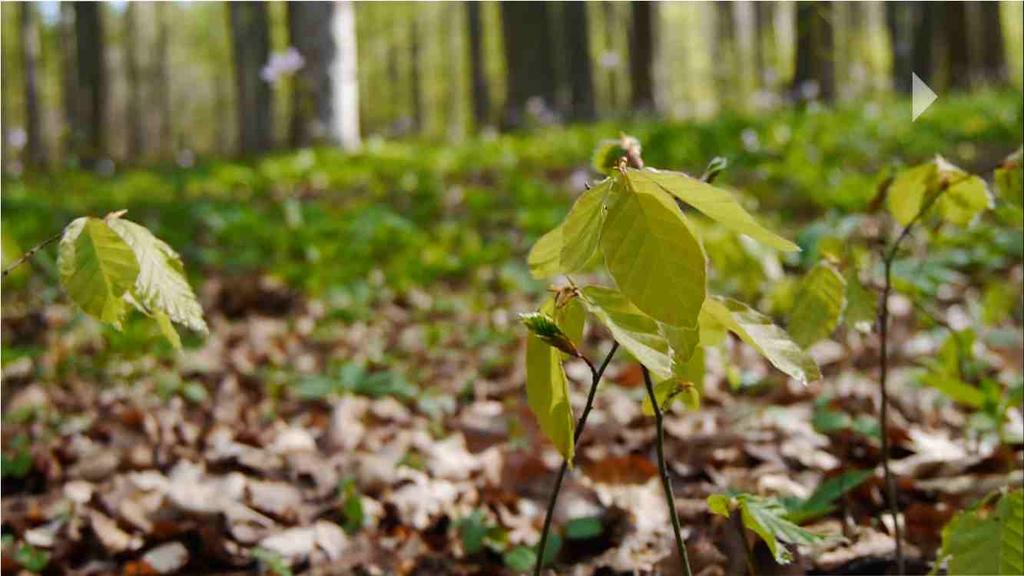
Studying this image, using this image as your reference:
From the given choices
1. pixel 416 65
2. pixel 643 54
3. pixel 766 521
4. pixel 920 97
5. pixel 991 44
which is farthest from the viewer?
pixel 416 65

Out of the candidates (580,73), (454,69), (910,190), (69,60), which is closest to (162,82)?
(69,60)

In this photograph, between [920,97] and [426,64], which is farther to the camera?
[426,64]

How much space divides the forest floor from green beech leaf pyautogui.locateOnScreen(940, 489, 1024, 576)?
29 cm

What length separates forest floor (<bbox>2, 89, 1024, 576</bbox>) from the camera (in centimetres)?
194

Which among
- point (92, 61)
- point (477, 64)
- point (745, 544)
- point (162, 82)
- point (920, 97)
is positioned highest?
point (162, 82)

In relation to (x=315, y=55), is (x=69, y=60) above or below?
above

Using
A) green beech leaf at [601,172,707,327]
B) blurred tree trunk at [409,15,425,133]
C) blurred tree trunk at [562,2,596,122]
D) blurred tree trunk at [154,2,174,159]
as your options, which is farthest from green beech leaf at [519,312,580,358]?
blurred tree trunk at [154,2,174,159]

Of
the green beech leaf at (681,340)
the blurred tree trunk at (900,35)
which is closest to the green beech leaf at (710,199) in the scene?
the green beech leaf at (681,340)

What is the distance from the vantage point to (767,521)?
3.65 feet

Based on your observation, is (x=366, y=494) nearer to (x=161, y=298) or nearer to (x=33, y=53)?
(x=161, y=298)

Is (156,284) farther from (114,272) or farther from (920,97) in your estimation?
(920,97)

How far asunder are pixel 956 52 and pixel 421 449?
13753 millimetres

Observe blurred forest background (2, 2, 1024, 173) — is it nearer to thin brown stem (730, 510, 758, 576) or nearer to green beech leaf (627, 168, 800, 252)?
thin brown stem (730, 510, 758, 576)

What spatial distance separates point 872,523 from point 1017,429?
0.36 m
